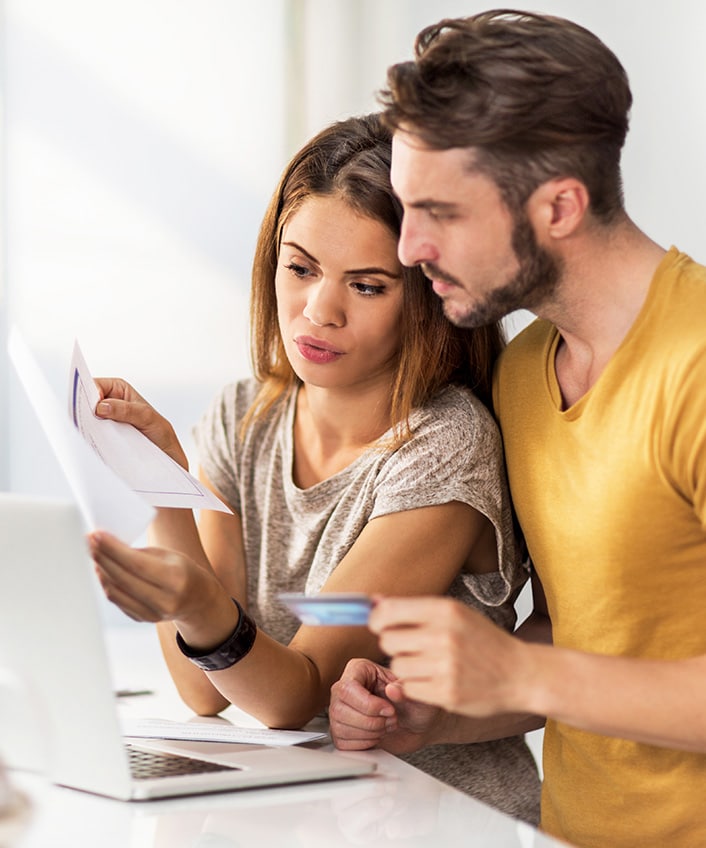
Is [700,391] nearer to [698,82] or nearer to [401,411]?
[401,411]

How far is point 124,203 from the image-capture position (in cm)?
283

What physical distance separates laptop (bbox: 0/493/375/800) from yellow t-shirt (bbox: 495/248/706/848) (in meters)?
0.41

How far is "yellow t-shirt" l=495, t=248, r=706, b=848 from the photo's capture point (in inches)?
44.6

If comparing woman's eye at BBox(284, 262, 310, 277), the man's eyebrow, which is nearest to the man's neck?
the man's eyebrow

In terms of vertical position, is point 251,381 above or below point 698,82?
below

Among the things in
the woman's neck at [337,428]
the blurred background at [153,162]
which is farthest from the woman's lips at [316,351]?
the blurred background at [153,162]

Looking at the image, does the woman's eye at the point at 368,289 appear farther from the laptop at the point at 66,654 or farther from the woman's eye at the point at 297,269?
the laptop at the point at 66,654

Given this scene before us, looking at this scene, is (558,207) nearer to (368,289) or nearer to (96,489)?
(368,289)

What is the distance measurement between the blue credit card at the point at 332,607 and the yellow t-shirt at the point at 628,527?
0.39 metres

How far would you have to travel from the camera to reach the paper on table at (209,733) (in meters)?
1.21

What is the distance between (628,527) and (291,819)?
0.45 meters

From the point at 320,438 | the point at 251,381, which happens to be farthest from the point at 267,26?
the point at 320,438

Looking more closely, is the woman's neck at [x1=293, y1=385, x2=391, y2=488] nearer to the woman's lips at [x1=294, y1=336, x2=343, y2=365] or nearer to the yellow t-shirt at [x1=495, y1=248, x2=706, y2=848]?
the woman's lips at [x1=294, y1=336, x2=343, y2=365]

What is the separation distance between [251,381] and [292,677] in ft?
1.80
